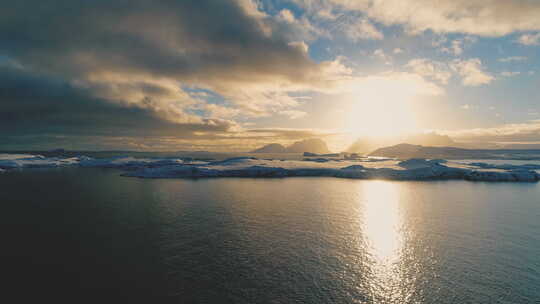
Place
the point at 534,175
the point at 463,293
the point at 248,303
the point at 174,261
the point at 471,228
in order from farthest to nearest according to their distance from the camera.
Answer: the point at 534,175
the point at 471,228
the point at 174,261
the point at 463,293
the point at 248,303

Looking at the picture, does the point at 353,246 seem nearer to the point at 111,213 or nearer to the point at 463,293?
the point at 463,293

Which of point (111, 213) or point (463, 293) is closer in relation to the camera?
point (463, 293)

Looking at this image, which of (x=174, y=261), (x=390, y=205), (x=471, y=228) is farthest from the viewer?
(x=390, y=205)

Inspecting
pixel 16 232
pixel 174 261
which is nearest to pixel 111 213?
pixel 16 232

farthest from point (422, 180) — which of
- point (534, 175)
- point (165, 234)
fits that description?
point (165, 234)

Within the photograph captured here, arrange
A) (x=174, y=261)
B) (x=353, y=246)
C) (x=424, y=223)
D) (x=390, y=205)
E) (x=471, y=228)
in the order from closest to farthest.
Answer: (x=174, y=261)
(x=353, y=246)
(x=471, y=228)
(x=424, y=223)
(x=390, y=205)

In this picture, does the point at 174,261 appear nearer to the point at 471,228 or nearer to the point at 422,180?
the point at 471,228
